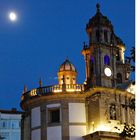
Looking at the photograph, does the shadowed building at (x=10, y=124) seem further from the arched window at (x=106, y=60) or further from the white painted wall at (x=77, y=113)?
the arched window at (x=106, y=60)

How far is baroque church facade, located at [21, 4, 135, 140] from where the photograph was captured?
142ft

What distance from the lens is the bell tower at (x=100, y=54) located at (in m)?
44.3

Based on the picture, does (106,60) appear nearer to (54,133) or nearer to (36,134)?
(54,133)

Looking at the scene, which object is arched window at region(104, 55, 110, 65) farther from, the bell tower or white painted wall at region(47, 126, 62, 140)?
white painted wall at region(47, 126, 62, 140)

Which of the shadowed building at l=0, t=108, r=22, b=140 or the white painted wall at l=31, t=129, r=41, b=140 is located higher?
the shadowed building at l=0, t=108, r=22, b=140

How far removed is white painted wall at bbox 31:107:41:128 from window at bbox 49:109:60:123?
1.70 metres

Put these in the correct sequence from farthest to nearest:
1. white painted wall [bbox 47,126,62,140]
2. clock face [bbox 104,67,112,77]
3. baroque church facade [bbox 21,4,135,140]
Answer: clock face [bbox 104,67,112,77], white painted wall [bbox 47,126,62,140], baroque church facade [bbox 21,4,135,140]

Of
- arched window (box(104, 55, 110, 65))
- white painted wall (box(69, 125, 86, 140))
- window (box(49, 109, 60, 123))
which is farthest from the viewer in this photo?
arched window (box(104, 55, 110, 65))

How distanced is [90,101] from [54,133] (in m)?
5.81

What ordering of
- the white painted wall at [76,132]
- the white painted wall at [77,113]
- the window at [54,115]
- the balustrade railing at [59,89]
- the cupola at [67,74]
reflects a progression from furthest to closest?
the cupola at [67,74], the balustrade railing at [59,89], the window at [54,115], the white painted wall at [77,113], the white painted wall at [76,132]

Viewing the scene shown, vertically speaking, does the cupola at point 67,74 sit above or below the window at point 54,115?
above

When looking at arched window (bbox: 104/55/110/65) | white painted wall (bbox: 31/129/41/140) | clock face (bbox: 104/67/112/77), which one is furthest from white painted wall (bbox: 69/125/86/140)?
arched window (bbox: 104/55/110/65)

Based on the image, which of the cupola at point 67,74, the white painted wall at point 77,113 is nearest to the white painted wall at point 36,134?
the white painted wall at point 77,113

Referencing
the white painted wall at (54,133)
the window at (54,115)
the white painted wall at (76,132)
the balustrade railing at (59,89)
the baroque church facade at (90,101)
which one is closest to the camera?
the baroque church facade at (90,101)
